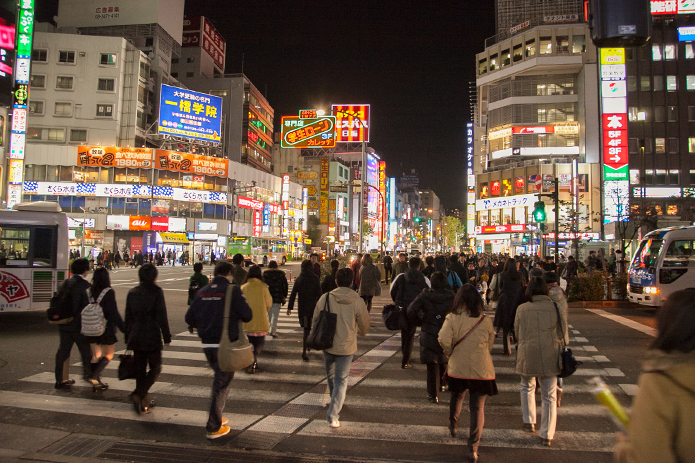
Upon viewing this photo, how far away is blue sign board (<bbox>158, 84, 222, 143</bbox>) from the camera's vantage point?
5370 cm

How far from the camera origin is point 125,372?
5434 millimetres

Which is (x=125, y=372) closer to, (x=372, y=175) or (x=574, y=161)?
(x=574, y=161)

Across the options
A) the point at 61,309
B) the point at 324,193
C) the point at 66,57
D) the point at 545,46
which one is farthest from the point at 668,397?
the point at 324,193

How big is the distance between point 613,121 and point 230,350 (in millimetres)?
51234

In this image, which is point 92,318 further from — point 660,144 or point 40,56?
point 40,56

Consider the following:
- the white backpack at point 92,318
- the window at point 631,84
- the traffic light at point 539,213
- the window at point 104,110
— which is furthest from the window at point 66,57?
the window at point 631,84

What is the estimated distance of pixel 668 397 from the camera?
1.78 m

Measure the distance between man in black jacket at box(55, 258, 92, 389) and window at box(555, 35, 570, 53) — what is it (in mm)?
62586

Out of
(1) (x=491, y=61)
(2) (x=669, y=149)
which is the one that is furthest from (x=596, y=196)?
(1) (x=491, y=61)

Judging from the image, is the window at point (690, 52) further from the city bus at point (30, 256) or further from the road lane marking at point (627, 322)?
the city bus at point (30, 256)

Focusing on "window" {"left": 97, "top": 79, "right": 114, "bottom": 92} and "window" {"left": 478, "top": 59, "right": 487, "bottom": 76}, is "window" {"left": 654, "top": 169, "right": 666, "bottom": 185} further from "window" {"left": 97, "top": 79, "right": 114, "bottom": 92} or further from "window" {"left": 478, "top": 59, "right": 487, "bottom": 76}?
"window" {"left": 97, "top": 79, "right": 114, "bottom": 92}

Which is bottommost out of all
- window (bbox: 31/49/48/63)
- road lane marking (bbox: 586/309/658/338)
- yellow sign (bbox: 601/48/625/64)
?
road lane marking (bbox: 586/309/658/338)

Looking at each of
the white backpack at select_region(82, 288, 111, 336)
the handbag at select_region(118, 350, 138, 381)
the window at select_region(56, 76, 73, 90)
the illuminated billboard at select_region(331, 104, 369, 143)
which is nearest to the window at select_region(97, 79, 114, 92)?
the window at select_region(56, 76, 73, 90)

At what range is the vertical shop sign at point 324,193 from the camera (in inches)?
3384
